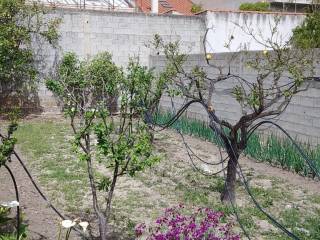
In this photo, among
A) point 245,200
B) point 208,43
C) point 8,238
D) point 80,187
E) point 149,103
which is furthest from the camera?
point 208,43

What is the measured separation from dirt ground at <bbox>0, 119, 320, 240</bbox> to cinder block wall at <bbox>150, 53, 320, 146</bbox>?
979 millimetres

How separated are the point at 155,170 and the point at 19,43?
5.79 meters

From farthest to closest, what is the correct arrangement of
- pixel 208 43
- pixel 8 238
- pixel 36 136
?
1. pixel 208 43
2. pixel 36 136
3. pixel 8 238

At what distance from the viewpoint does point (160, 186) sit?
604cm

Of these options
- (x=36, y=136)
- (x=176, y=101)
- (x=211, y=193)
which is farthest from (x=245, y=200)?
(x=176, y=101)

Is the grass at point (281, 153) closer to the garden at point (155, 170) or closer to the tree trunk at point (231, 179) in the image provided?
the garden at point (155, 170)

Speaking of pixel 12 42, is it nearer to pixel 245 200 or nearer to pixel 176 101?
pixel 176 101

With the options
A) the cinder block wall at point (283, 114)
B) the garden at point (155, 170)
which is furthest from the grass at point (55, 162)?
the cinder block wall at point (283, 114)

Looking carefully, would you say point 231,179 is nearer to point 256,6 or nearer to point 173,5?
point 256,6

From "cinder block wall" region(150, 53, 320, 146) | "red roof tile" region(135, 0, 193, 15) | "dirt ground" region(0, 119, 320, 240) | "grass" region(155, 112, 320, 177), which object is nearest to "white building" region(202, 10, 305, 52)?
"cinder block wall" region(150, 53, 320, 146)

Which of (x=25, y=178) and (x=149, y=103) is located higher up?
(x=149, y=103)

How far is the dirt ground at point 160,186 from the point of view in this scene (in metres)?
4.73

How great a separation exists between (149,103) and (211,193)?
115 inches

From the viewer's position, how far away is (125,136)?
3.54 m
